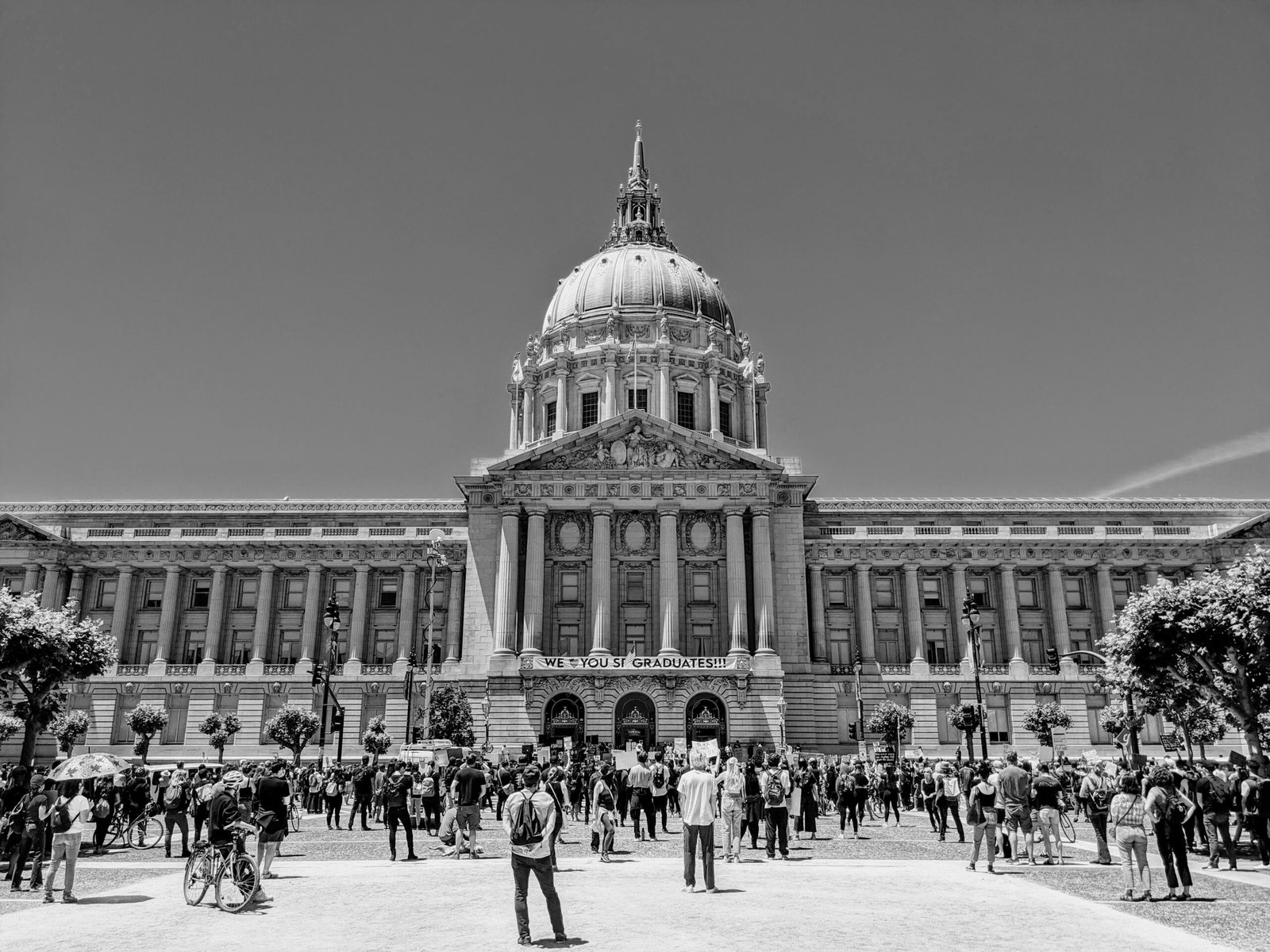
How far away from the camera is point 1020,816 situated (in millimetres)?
20156

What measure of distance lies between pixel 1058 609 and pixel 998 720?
354 inches

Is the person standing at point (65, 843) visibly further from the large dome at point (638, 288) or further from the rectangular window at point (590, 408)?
the large dome at point (638, 288)

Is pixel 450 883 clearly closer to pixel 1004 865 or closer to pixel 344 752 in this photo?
pixel 1004 865

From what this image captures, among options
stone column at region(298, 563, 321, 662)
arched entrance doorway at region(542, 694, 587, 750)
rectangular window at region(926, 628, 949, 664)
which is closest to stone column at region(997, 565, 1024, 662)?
rectangular window at region(926, 628, 949, 664)

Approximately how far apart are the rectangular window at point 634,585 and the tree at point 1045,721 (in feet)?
82.2

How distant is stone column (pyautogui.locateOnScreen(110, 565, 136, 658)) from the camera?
70875mm

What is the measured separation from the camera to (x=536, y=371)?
309 feet

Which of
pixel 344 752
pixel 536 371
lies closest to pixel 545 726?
pixel 344 752

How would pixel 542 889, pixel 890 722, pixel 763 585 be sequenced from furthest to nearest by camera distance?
pixel 763 585
pixel 890 722
pixel 542 889

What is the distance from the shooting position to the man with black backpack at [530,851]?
1302cm

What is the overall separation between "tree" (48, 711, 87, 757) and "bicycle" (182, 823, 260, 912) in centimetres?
5047

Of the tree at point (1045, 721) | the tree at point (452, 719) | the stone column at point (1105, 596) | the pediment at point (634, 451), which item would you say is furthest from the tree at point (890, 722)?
the tree at point (452, 719)

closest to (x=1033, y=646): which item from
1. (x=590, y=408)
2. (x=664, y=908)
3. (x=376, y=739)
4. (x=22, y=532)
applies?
(x=590, y=408)

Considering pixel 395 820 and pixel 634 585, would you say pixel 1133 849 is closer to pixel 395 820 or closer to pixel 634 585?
pixel 395 820
